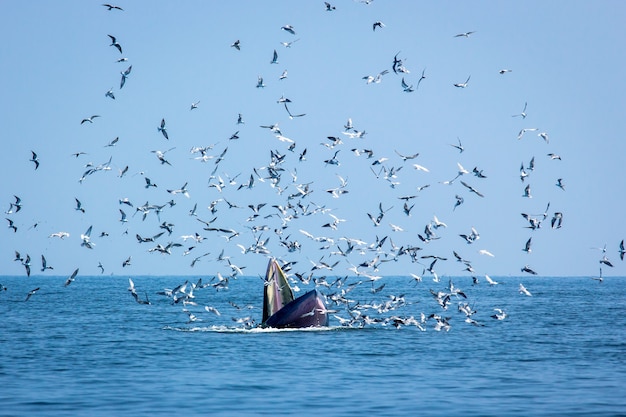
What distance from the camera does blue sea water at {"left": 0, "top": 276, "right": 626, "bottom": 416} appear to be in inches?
1044

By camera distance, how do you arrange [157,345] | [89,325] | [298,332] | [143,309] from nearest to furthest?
[157,345]
[298,332]
[89,325]
[143,309]

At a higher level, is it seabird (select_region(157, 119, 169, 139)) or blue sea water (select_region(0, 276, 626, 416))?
seabird (select_region(157, 119, 169, 139))

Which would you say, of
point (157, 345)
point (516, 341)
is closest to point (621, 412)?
point (516, 341)

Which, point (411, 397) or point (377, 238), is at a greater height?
point (377, 238)

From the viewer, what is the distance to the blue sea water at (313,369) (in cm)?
2652

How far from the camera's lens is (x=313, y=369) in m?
33.8

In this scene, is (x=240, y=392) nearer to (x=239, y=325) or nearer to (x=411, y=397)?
(x=411, y=397)

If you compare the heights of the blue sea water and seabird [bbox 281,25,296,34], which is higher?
seabird [bbox 281,25,296,34]

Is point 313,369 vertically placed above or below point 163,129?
below

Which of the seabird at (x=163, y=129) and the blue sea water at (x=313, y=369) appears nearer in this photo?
the blue sea water at (x=313, y=369)

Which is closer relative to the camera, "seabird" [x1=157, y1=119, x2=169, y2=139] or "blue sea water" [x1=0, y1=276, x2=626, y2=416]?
"blue sea water" [x1=0, y1=276, x2=626, y2=416]

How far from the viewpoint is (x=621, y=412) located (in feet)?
83.1

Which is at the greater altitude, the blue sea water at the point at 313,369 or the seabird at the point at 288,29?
the seabird at the point at 288,29

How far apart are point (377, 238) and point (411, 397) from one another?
13046 mm
